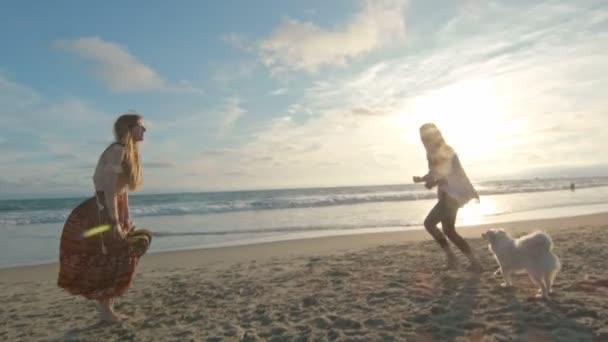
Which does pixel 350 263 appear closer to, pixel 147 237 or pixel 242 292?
pixel 242 292

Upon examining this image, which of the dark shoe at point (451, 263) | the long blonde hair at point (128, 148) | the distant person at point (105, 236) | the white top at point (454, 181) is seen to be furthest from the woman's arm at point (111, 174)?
the dark shoe at point (451, 263)

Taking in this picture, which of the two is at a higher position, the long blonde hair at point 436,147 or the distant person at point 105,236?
the long blonde hair at point 436,147

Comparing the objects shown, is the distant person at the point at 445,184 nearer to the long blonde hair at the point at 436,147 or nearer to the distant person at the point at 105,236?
the long blonde hair at the point at 436,147

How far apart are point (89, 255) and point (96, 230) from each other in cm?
24

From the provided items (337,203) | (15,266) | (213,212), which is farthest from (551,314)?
(337,203)

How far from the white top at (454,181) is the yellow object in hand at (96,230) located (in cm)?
387

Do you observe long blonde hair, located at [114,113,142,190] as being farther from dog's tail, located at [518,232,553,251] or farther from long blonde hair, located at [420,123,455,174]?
dog's tail, located at [518,232,553,251]

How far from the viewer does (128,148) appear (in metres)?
4.17

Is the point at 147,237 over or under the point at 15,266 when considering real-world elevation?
over

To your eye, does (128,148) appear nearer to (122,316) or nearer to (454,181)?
(122,316)

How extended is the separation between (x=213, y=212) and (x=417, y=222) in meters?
12.3

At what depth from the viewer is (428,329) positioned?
12.0 feet

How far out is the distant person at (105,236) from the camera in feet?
13.1

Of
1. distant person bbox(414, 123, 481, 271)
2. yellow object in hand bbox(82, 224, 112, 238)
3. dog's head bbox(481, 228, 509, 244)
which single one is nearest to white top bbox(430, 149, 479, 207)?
distant person bbox(414, 123, 481, 271)
